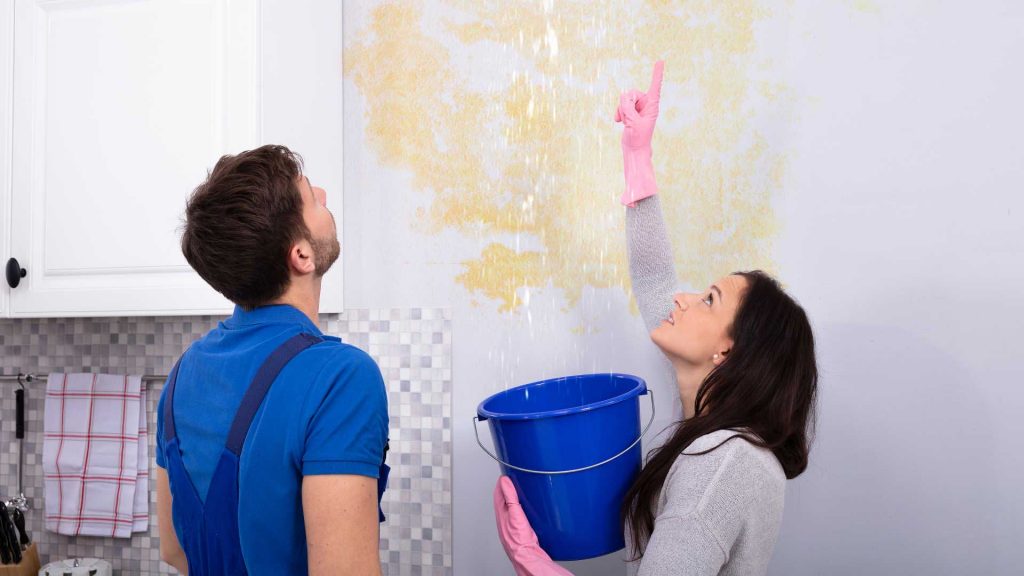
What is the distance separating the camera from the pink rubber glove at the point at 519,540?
1.24m

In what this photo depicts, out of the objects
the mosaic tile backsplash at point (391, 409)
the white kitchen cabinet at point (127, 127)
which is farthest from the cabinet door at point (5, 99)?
the mosaic tile backsplash at point (391, 409)

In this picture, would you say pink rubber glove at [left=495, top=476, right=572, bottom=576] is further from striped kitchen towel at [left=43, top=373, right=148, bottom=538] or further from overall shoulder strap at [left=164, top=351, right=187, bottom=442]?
striped kitchen towel at [left=43, top=373, right=148, bottom=538]

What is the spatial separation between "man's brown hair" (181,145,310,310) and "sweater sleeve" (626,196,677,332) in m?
0.69

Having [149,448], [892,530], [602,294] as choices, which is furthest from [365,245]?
[892,530]

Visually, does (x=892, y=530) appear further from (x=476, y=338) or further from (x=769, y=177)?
(x=476, y=338)

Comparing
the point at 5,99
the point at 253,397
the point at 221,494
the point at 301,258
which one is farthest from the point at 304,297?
the point at 5,99

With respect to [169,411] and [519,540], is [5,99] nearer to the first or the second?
[169,411]

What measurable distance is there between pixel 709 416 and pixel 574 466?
230 mm

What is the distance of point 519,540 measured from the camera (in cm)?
127

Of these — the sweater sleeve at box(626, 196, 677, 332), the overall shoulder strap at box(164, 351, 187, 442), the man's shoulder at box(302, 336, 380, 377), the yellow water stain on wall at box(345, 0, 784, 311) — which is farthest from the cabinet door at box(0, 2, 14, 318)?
the sweater sleeve at box(626, 196, 677, 332)

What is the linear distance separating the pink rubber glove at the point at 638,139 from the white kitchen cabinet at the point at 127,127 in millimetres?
687

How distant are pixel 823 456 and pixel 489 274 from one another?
792mm

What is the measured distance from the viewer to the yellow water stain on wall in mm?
1604

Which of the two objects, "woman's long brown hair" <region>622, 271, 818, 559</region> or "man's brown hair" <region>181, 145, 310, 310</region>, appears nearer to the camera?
"man's brown hair" <region>181, 145, 310, 310</region>
